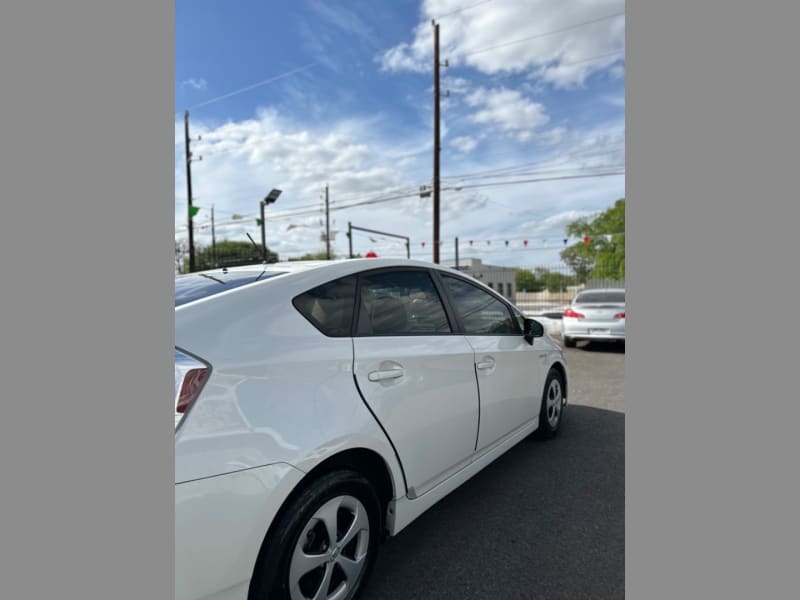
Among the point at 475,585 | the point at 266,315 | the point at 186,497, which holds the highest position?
the point at 266,315

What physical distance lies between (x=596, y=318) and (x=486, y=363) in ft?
24.8

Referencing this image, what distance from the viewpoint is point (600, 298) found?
395 inches

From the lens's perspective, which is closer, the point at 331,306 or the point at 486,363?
the point at 331,306

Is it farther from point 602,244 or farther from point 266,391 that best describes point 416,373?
point 602,244

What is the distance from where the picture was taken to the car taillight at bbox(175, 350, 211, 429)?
1413 mm

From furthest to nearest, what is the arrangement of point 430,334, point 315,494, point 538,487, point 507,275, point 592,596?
point 507,275, point 538,487, point 430,334, point 592,596, point 315,494

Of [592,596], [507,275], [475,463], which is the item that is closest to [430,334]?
[475,463]

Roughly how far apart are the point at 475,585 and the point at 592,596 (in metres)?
0.55

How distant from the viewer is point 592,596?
6.95 ft

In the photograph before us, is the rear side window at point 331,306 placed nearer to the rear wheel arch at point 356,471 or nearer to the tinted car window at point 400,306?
the tinted car window at point 400,306

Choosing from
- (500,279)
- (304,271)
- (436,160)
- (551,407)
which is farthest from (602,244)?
(304,271)

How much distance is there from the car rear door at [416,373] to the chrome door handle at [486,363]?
80 mm

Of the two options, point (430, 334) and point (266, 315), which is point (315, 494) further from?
point (430, 334)

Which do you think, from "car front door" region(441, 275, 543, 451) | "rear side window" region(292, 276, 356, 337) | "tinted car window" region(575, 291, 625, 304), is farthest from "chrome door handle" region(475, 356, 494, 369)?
"tinted car window" region(575, 291, 625, 304)
